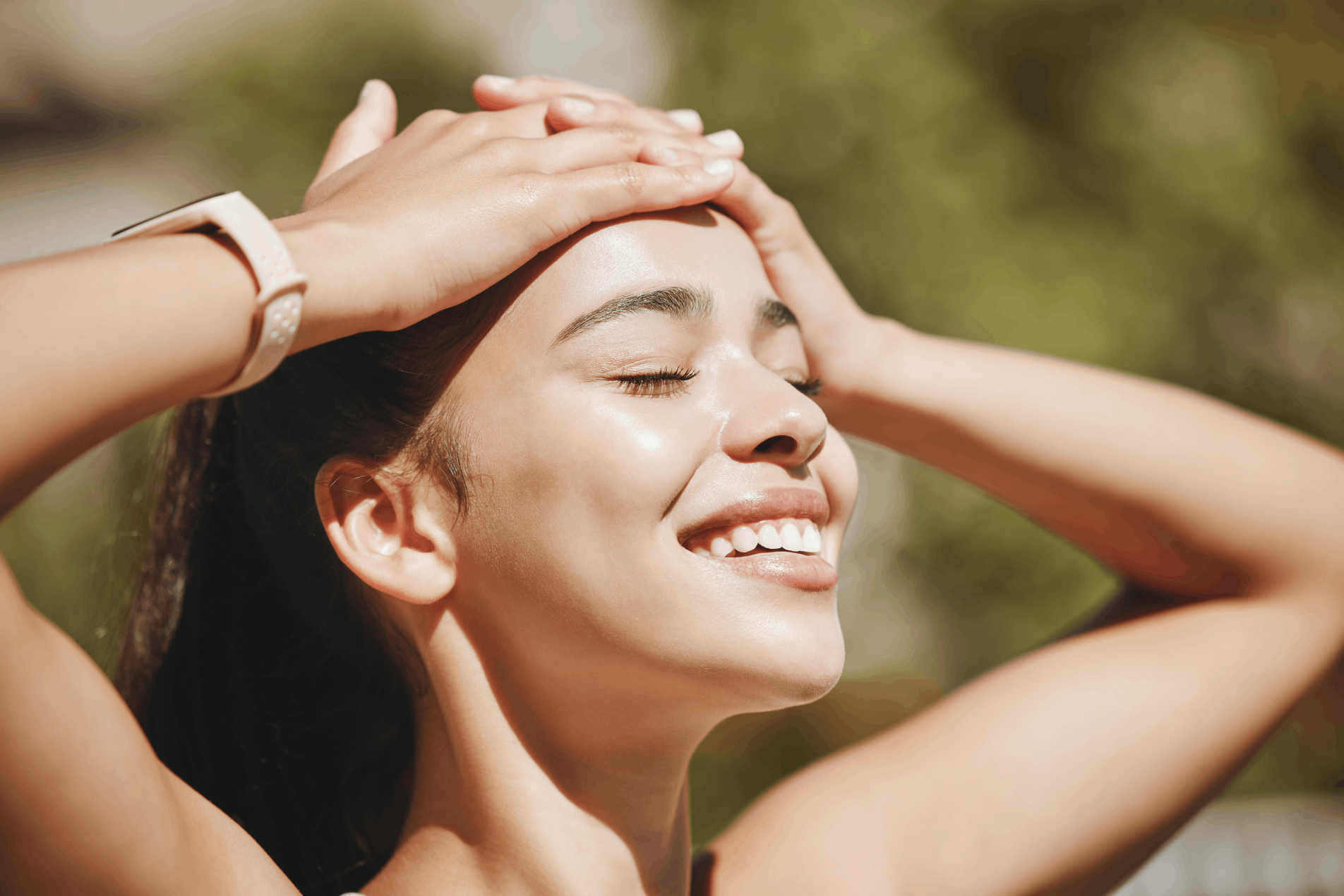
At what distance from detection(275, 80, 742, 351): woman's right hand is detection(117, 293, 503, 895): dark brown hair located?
60 cm

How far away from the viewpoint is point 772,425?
5.47 feet

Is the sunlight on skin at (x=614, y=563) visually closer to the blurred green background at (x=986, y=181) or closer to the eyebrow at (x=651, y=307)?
the eyebrow at (x=651, y=307)

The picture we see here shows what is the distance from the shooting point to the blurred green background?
603cm

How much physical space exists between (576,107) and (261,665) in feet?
4.20

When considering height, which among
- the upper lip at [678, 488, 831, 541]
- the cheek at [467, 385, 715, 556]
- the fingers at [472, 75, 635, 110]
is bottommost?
the upper lip at [678, 488, 831, 541]

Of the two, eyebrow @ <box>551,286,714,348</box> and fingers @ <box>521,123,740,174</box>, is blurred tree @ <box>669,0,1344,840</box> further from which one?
eyebrow @ <box>551,286,714,348</box>

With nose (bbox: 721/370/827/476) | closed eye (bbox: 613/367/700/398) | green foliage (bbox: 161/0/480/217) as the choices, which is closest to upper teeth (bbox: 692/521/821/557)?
nose (bbox: 721/370/827/476)

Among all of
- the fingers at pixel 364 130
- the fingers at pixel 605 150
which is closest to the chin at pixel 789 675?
the fingers at pixel 605 150

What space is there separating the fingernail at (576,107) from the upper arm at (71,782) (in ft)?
3.70

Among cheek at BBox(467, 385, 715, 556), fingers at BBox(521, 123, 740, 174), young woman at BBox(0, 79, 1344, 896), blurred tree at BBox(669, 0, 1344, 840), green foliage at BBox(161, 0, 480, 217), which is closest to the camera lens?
young woman at BBox(0, 79, 1344, 896)

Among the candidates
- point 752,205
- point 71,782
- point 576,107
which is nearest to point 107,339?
point 71,782

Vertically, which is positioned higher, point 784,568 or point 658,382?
point 658,382

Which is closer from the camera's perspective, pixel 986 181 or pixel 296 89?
pixel 296 89

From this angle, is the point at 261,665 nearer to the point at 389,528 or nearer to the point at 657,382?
the point at 389,528
